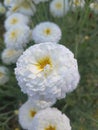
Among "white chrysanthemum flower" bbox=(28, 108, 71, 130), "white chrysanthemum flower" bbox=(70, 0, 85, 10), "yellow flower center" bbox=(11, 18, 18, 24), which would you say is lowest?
"white chrysanthemum flower" bbox=(28, 108, 71, 130)

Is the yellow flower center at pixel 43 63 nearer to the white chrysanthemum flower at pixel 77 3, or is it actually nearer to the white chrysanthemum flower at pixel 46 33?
the white chrysanthemum flower at pixel 46 33

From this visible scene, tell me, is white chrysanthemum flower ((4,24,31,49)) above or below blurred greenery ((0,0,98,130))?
above

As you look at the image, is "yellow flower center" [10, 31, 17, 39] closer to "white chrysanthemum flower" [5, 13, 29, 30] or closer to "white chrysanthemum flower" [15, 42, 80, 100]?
"white chrysanthemum flower" [5, 13, 29, 30]

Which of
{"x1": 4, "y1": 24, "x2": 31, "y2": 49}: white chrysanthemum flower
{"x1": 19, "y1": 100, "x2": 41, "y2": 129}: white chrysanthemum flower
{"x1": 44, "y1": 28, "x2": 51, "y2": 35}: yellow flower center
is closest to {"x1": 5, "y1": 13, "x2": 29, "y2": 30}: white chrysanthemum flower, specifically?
{"x1": 4, "y1": 24, "x2": 31, "y2": 49}: white chrysanthemum flower

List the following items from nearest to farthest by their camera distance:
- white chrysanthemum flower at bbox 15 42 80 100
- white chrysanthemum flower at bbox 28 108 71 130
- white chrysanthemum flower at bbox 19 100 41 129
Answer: white chrysanthemum flower at bbox 15 42 80 100
white chrysanthemum flower at bbox 28 108 71 130
white chrysanthemum flower at bbox 19 100 41 129

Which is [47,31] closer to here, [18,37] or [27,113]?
[18,37]

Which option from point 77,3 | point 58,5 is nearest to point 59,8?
point 58,5

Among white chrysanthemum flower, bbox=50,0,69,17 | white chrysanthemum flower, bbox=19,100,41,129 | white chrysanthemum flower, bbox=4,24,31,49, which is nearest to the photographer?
white chrysanthemum flower, bbox=19,100,41,129
